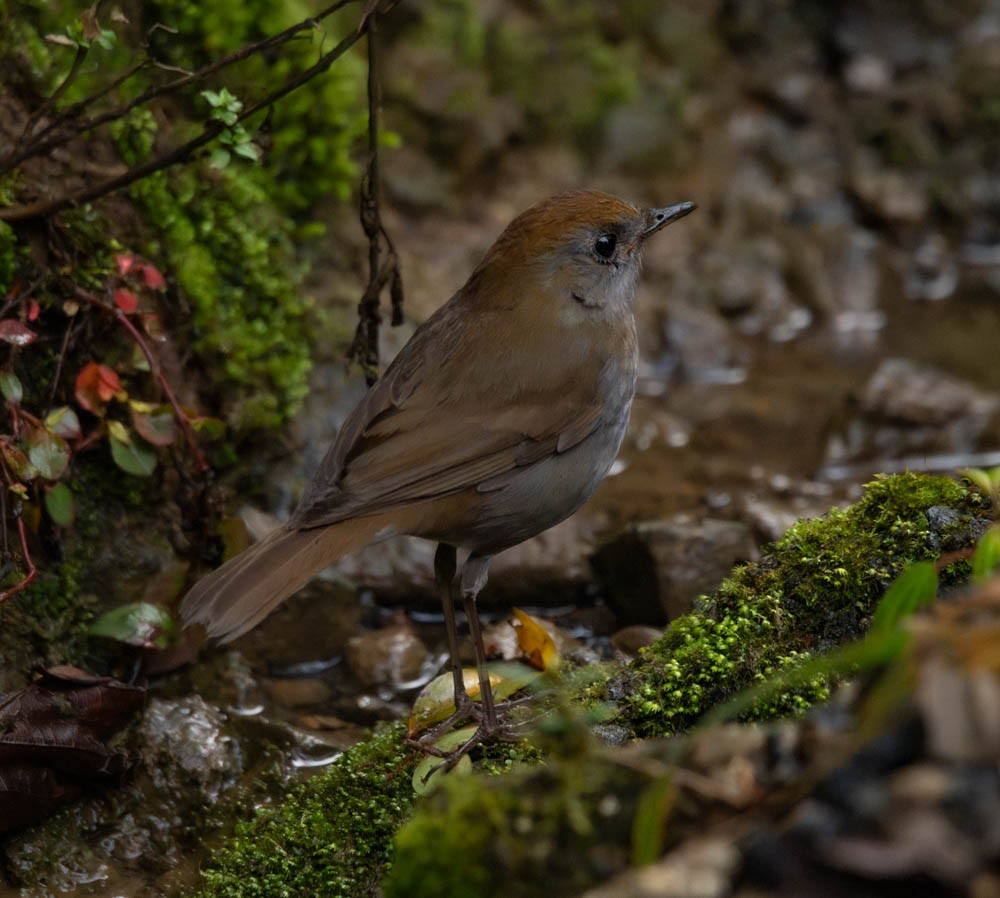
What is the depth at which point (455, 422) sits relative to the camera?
388 cm

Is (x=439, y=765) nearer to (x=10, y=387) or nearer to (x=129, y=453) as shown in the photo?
(x=129, y=453)

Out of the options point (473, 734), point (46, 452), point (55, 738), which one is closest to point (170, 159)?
point (46, 452)

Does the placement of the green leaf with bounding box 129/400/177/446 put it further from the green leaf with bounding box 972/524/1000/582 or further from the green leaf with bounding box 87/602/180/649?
the green leaf with bounding box 972/524/1000/582

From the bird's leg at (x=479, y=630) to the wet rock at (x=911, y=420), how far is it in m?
2.89

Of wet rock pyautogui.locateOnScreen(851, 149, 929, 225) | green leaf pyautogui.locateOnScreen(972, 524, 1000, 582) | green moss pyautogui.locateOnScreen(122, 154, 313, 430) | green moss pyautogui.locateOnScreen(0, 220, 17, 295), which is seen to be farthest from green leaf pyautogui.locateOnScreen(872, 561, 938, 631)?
wet rock pyautogui.locateOnScreen(851, 149, 929, 225)

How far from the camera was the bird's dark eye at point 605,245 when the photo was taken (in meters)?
4.20

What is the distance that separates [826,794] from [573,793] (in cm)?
40

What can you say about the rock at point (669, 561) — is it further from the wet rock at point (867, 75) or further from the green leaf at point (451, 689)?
→ the wet rock at point (867, 75)

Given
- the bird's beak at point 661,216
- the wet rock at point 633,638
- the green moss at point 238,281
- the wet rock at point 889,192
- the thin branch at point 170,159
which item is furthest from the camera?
the wet rock at point 889,192

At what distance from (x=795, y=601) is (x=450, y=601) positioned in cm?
124

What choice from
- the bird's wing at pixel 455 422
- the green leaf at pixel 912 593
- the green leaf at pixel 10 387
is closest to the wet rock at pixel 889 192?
the bird's wing at pixel 455 422

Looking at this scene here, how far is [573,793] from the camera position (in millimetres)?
1879

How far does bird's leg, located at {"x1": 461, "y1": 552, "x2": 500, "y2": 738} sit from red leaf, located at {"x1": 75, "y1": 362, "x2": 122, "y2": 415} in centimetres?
133

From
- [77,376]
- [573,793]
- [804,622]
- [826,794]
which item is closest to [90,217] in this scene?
[77,376]
